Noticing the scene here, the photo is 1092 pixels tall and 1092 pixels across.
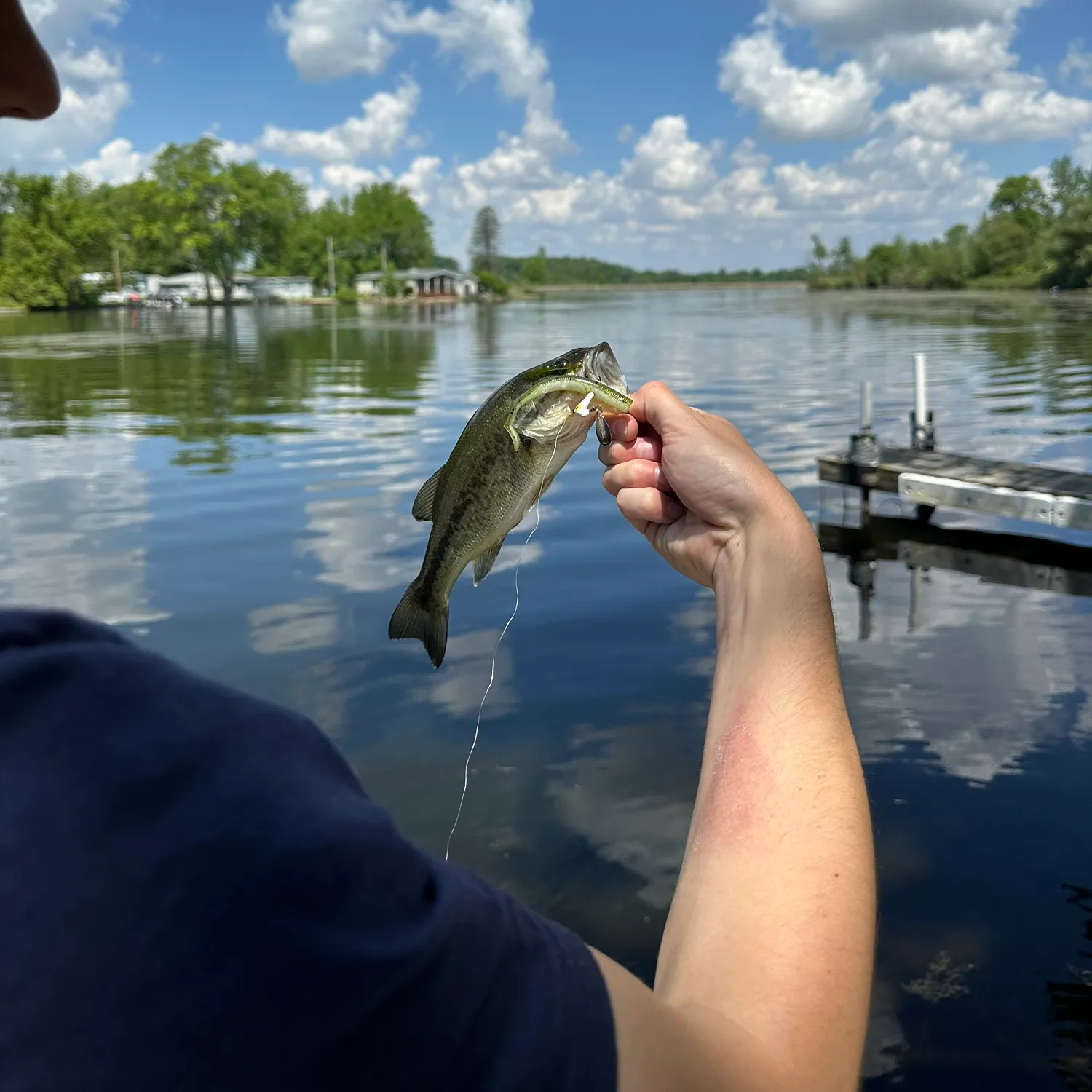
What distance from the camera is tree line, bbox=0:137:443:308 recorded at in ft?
294

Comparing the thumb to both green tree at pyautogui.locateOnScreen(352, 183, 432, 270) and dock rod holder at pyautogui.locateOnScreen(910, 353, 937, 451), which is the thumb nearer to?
dock rod holder at pyautogui.locateOnScreen(910, 353, 937, 451)

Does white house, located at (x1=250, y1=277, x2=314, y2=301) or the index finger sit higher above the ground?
white house, located at (x1=250, y1=277, x2=314, y2=301)

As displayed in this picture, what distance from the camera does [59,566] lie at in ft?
30.7

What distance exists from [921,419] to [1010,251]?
113 m

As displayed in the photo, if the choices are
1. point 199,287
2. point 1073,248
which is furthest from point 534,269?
point 1073,248

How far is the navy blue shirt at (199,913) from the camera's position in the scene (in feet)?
2.33

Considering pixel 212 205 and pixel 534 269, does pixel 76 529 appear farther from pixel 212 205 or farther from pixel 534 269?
pixel 534 269

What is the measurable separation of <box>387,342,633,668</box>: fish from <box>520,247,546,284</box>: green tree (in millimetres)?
191291

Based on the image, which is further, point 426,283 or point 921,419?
point 426,283

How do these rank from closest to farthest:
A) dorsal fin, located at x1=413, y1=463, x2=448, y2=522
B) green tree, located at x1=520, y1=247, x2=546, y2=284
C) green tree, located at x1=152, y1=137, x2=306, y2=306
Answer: dorsal fin, located at x1=413, y1=463, x2=448, y2=522
green tree, located at x1=152, y1=137, x2=306, y2=306
green tree, located at x1=520, y1=247, x2=546, y2=284

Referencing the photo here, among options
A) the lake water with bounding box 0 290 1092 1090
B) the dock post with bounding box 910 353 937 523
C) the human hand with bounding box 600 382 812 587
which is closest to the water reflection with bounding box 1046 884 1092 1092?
the lake water with bounding box 0 290 1092 1090

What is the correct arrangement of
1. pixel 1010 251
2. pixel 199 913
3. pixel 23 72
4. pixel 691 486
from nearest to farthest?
pixel 199 913 → pixel 23 72 → pixel 691 486 → pixel 1010 251

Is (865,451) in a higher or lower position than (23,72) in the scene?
lower

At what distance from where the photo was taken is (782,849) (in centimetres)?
150
